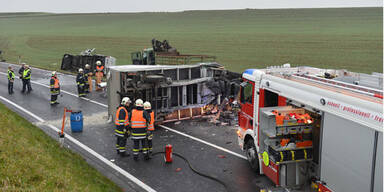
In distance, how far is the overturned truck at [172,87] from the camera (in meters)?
14.7

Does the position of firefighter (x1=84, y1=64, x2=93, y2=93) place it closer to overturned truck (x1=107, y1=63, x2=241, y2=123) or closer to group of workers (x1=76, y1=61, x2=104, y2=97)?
group of workers (x1=76, y1=61, x2=104, y2=97)

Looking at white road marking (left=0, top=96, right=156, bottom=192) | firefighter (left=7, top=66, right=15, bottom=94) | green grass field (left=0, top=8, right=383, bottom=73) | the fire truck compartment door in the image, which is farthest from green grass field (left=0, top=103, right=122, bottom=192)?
green grass field (left=0, top=8, right=383, bottom=73)

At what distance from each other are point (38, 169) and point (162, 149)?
5.47 metres

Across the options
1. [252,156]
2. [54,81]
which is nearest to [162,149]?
[252,156]

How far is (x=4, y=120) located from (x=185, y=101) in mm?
7418

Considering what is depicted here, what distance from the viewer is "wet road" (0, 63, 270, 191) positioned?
9844 mm

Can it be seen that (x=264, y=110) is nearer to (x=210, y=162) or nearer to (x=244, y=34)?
(x=210, y=162)

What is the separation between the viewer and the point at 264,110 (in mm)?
8609

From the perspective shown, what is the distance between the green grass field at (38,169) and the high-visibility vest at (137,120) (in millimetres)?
1745

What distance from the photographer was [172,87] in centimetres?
1587

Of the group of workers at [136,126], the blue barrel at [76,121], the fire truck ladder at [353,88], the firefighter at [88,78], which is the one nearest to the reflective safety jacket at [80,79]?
the firefighter at [88,78]

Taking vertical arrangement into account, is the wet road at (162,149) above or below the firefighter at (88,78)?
below

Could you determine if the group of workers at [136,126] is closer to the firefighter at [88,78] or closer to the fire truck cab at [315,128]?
the fire truck cab at [315,128]

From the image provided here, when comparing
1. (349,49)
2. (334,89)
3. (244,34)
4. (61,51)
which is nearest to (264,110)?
(334,89)
